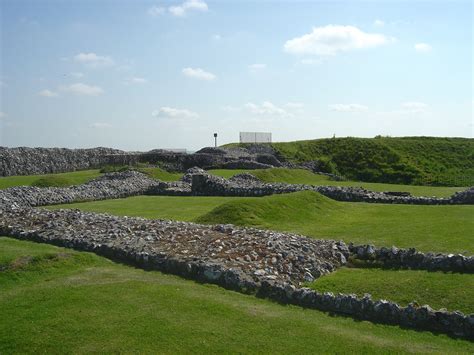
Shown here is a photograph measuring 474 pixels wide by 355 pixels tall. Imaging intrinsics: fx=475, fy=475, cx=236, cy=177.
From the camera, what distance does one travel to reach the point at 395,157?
189 ft

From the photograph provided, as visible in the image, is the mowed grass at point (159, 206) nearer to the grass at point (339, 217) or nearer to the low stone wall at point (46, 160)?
the grass at point (339, 217)

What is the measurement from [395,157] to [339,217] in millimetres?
A: 38037

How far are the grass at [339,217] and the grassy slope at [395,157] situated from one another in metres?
28.4

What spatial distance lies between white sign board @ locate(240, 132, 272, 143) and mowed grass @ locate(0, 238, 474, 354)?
75.3 meters

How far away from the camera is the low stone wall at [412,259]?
12539 millimetres

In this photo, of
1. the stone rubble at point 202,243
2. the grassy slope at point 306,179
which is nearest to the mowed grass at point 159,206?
the stone rubble at point 202,243

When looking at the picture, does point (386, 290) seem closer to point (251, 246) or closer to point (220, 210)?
point (251, 246)

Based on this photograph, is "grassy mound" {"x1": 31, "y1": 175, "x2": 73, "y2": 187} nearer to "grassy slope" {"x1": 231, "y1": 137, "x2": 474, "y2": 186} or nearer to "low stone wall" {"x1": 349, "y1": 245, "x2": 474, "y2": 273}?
"low stone wall" {"x1": 349, "y1": 245, "x2": 474, "y2": 273}

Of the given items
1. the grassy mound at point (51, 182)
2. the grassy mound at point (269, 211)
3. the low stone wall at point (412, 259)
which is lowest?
the low stone wall at point (412, 259)

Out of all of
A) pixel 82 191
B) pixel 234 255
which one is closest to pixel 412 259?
pixel 234 255

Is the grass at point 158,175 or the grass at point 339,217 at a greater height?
the grass at point 158,175

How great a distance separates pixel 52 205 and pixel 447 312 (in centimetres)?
2510

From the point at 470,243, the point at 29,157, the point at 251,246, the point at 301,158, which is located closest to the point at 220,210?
the point at 251,246

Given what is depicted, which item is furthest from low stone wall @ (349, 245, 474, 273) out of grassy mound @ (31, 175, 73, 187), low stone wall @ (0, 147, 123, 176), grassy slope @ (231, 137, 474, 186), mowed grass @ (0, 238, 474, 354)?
low stone wall @ (0, 147, 123, 176)
